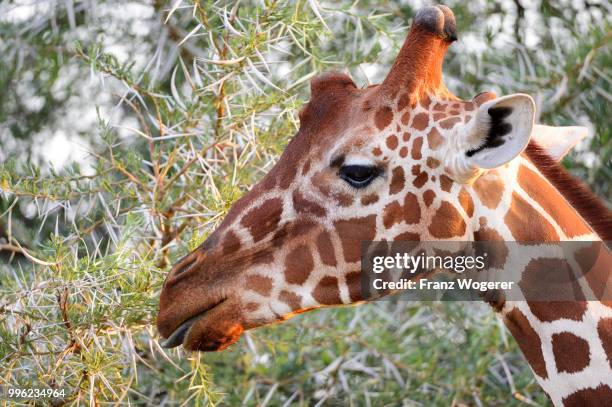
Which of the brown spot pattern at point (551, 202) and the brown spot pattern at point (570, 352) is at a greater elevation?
the brown spot pattern at point (551, 202)

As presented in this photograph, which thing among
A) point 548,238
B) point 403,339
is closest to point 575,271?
point 548,238

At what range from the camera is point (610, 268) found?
2.91 meters

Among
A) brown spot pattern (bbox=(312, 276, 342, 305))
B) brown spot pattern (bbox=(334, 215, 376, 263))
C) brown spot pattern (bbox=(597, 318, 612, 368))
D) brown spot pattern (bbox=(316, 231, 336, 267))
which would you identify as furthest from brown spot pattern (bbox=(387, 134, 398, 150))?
brown spot pattern (bbox=(597, 318, 612, 368))

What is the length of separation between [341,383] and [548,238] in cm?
226

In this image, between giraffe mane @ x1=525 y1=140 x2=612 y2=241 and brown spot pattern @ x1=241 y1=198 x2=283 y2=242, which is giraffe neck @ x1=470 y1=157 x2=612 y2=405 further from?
brown spot pattern @ x1=241 y1=198 x2=283 y2=242

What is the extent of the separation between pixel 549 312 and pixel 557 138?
2.23ft

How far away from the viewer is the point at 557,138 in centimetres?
325

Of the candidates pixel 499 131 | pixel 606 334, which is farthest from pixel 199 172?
pixel 606 334

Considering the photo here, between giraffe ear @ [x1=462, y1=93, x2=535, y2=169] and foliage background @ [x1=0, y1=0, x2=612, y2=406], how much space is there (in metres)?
1.11

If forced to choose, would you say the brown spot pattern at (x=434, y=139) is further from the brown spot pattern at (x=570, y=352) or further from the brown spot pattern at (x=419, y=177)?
the brown spot pattern at (x=570, y=352)

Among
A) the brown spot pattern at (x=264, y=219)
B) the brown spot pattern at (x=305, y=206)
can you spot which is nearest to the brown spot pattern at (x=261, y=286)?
the brown spot pattern at (x=264, y=219)

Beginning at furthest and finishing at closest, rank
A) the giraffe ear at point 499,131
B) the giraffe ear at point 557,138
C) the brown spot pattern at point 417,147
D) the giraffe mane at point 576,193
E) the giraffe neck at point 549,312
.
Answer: the giraffe ear at point 557,138, the giraffe mane at point 576,193, the brown spot pattern at point 417,147, the giraffe neck at point 549,312, the giraffe ear at point 499,131

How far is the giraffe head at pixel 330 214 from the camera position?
9.45ft

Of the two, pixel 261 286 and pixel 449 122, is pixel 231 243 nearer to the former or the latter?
pixel 261 286
